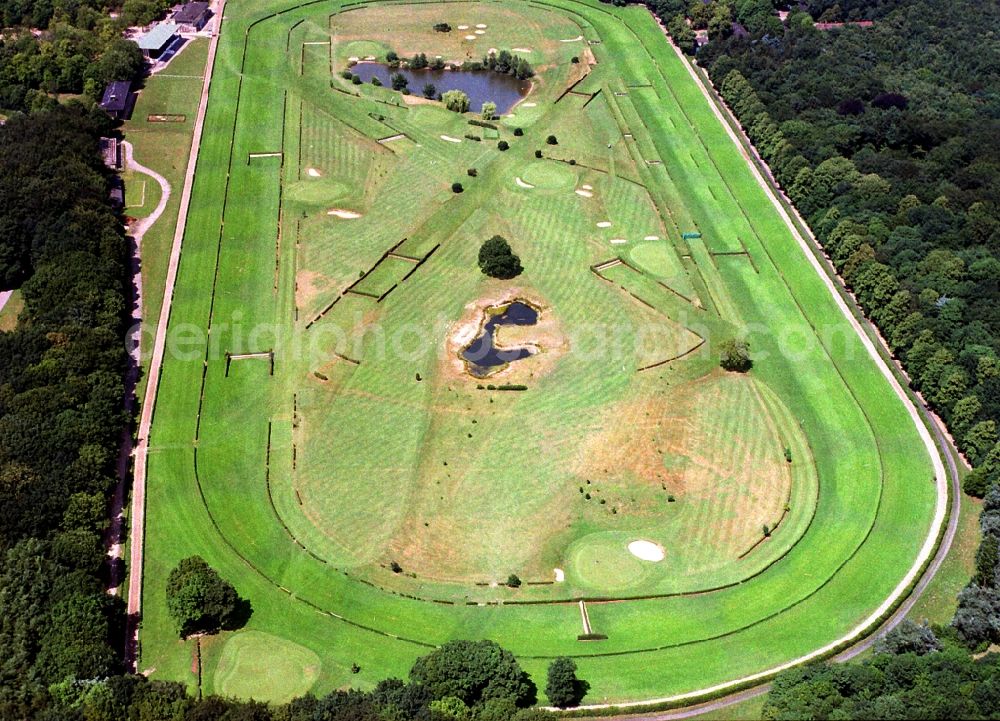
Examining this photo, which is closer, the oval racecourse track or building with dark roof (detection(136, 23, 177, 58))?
the oval racecourse track

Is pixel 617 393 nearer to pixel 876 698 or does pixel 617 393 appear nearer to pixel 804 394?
pixel 804 394

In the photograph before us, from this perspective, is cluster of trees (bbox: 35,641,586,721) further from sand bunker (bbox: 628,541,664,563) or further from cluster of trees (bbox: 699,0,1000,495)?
cluster of trees (bbox: 699,0,1000,495)

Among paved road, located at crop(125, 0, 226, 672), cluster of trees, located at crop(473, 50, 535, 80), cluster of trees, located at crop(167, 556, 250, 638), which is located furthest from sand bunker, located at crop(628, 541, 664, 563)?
cluster of trees, located at crop(473, 50, 535, 80)

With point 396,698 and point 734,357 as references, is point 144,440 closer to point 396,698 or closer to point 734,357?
point 396,698

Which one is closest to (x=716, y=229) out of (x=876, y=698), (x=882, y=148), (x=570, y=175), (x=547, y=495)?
(x=570, y=175)

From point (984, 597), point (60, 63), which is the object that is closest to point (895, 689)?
point (984, 597)

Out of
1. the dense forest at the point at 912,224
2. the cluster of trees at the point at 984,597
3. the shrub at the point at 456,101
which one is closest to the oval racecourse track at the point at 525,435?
the cluster of trees at the point at 984,597
